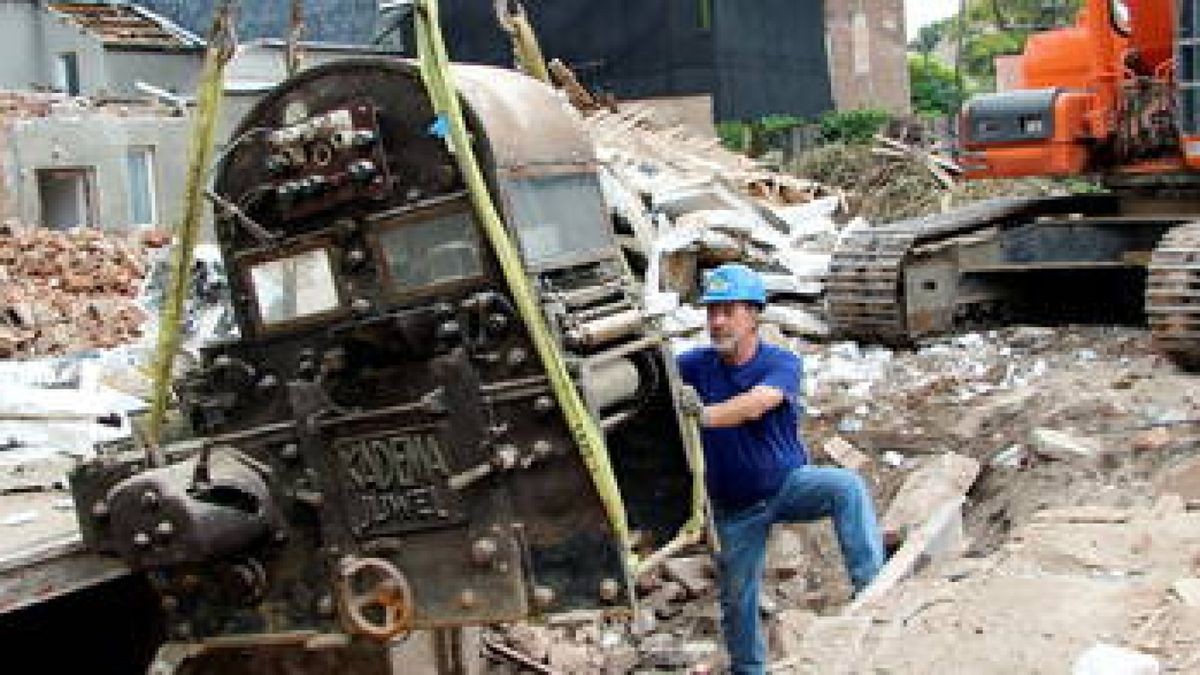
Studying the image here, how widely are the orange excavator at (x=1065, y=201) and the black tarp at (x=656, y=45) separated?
19322 mm

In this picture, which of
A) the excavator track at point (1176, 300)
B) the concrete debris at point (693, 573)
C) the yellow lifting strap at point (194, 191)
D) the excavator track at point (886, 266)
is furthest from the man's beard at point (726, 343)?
the excavator track at point (886, 266)

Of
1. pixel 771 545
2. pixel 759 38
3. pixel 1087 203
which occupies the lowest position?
pixel 771 545

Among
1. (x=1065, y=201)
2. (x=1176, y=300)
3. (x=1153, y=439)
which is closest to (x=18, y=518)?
(x=1153, y=439)

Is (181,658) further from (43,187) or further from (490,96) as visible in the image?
(43,187)

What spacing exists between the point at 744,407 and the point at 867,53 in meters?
34.3

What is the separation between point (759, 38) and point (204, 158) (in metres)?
28.3

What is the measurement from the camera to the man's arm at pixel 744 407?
5488 millimetres

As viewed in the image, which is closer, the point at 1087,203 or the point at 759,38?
the point at 1087,203

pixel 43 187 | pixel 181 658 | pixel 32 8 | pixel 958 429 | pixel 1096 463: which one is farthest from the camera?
pixel 32 8

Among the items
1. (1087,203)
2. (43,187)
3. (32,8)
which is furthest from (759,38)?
(1087,203)

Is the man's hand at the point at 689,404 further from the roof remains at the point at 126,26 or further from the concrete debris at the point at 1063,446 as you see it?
the roof remains at the point at 126,26

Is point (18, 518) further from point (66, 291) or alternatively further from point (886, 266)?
point (66, 291)

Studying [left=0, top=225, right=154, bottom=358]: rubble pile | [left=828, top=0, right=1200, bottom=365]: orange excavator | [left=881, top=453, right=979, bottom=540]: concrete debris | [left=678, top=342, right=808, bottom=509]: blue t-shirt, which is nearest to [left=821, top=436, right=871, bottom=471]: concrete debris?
[left=881, top=453, right=979, bottom=540]: concrete debris

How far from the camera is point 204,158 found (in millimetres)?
4777
